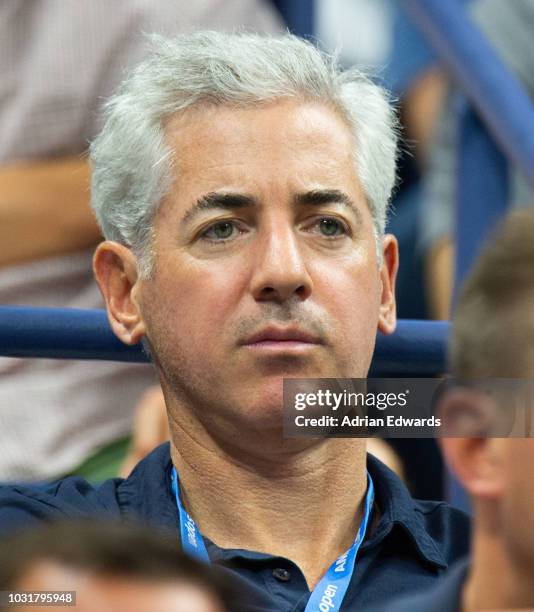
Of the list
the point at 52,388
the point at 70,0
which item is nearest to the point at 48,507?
the point at 52,388

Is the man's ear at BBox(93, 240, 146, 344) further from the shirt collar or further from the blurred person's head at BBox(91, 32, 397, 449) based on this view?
the shirt collar

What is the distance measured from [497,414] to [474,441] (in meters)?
0.03

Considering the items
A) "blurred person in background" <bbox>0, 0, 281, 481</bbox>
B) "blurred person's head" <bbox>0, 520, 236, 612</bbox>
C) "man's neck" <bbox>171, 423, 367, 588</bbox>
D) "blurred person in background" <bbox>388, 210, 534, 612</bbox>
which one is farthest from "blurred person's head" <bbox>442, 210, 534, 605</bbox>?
"blurred person in background" <bbox>0, 0, 281, 481</bbox>

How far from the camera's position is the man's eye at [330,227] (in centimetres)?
201

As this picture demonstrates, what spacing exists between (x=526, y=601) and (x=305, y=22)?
2300 mm

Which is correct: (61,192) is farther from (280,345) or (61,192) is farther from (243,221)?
(280,345)

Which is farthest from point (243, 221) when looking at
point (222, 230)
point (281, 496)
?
point (281, 496)

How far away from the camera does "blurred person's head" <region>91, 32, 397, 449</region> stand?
1921mm

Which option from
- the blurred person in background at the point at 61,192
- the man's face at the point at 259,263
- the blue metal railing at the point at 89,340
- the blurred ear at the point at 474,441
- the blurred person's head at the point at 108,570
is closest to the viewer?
the blurred person's head at the point at 108,570

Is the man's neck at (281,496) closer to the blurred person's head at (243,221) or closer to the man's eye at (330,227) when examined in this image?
the blurred person's head at (243,221)

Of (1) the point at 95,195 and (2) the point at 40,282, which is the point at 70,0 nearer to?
(2) the point at 40,282

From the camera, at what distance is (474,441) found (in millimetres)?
1307

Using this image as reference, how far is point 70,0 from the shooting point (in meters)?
2.86

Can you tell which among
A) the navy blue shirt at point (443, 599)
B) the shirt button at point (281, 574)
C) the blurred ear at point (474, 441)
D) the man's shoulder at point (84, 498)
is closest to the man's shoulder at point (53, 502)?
the man's shoulder at point (84, 498)
